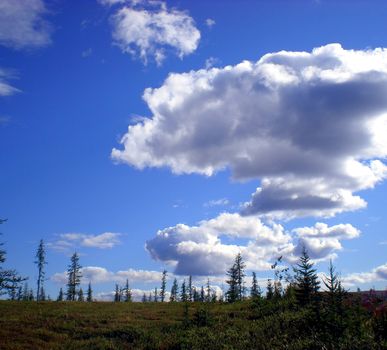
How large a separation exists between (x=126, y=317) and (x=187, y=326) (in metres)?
8.51

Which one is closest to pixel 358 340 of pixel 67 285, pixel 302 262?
pixel 302 262

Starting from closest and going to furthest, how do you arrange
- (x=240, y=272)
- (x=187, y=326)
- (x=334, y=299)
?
(x=334, y=299)
(x=187, y=326)
(x=240, y=272)

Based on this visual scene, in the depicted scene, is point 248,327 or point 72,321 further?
point 72,321

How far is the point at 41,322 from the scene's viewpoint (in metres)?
25.6

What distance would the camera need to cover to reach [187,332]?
728 inches

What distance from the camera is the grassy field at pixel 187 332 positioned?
12.8 metres

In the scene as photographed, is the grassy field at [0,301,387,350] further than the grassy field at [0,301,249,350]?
No

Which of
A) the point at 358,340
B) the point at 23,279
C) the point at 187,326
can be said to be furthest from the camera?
the point at 23,279

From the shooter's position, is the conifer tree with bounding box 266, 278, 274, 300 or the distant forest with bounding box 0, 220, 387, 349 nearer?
the distant forest with bounding box 0, 220, 387, 349

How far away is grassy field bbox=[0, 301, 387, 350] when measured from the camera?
12.8 metres

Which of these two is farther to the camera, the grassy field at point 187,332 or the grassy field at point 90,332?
the grassy field at point 90,332

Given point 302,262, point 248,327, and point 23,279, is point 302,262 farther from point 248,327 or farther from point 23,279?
point 23,279

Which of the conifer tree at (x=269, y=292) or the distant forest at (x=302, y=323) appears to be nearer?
the distant forest at (x=302, y=323)

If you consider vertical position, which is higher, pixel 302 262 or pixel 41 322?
pixel 302 262
